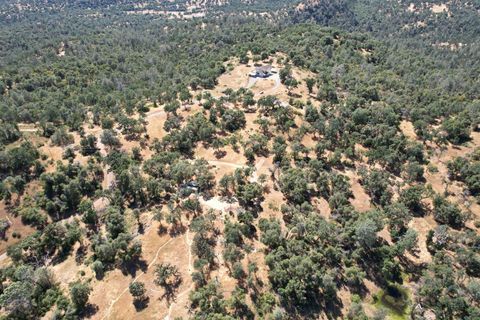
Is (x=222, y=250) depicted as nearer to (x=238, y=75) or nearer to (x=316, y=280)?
(x=316, y=280)

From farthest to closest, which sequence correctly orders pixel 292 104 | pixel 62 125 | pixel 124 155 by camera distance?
1. pixel 292 104
2. pixel 62 125
3. pixel 124 155

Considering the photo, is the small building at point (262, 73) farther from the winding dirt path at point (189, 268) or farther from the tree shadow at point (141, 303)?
the tree shadow at point (141, 303)

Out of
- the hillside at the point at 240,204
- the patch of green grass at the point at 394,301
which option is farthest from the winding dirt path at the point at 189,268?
the patch of green grass at the point at 394,301

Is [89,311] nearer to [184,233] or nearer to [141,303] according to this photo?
[141,303]

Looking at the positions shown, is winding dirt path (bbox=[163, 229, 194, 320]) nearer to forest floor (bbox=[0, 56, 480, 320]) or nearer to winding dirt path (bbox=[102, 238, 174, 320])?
forest floor (bbox=[0, 56, 480, 320])

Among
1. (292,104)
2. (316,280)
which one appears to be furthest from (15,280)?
(292,104)

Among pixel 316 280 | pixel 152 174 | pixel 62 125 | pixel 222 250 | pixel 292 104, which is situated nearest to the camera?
pixel 316 280
